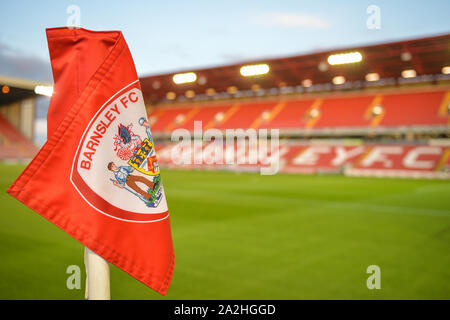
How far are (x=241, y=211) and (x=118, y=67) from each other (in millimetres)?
9322

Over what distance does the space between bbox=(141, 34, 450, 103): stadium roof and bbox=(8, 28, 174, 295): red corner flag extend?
900 inches

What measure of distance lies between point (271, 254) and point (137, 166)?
5009 millimetres

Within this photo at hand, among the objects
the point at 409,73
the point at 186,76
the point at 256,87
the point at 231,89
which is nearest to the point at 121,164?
the point at 186,76

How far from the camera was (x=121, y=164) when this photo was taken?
4.05 feet

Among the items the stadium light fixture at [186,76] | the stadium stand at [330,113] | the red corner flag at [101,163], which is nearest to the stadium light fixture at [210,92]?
the stadium stand at [330,113]

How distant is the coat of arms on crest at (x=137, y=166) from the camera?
1.23 metres

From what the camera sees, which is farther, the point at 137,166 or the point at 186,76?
the point at 186,76

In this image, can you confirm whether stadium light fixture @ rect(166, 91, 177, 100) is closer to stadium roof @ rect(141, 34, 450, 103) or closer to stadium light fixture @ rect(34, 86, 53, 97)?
stadium roof @ rect(141, 34, 450, 103)

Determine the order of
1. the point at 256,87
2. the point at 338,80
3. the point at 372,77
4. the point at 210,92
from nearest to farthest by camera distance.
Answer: the point at 372,77, the point at 338,80, the point at 256,87, the point at 210,92

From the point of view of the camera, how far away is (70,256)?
220 inches

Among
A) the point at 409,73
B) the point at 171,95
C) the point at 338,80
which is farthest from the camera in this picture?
the point at 171,95

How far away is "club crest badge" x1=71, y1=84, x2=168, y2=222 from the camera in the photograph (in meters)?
1.19

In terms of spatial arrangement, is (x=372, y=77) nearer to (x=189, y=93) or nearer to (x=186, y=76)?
(x=189, y=93)

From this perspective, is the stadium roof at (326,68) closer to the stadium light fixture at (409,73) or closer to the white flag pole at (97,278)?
the stadium light fixture at (409,73)
